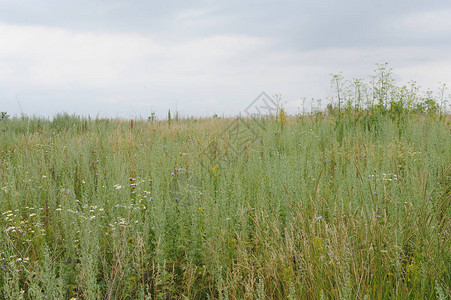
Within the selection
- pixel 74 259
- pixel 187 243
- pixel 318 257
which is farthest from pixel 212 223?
pixel 74 259

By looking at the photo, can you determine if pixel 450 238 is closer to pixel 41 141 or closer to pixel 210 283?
pixel 210 283

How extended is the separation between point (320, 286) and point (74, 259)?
6.14ft

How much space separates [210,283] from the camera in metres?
2.52

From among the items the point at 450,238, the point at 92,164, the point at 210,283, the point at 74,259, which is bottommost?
the point at 210,283

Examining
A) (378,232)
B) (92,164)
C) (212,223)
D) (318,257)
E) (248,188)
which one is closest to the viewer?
(318,257)

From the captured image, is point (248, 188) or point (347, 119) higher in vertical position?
point (347, 119)

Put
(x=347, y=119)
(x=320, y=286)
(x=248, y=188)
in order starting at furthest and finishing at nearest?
(x=347, y=119) < (x=248, y=188) < (x=320, y=286)

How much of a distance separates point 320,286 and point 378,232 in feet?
2.24

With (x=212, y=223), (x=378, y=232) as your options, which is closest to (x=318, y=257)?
(x=378, y=232)

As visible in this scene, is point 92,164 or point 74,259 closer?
point 74,259

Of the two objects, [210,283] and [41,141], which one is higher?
[41,141]

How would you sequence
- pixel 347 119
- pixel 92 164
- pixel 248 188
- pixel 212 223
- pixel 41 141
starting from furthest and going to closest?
pixel 347 119, pixel 41 141, pixel 92 164, pixel 248 188, pixel 212 223

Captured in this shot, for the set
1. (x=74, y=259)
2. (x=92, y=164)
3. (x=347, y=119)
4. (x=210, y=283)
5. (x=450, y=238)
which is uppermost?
(x=347, y=119)

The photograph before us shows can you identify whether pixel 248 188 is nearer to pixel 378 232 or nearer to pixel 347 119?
pixel 378 232
